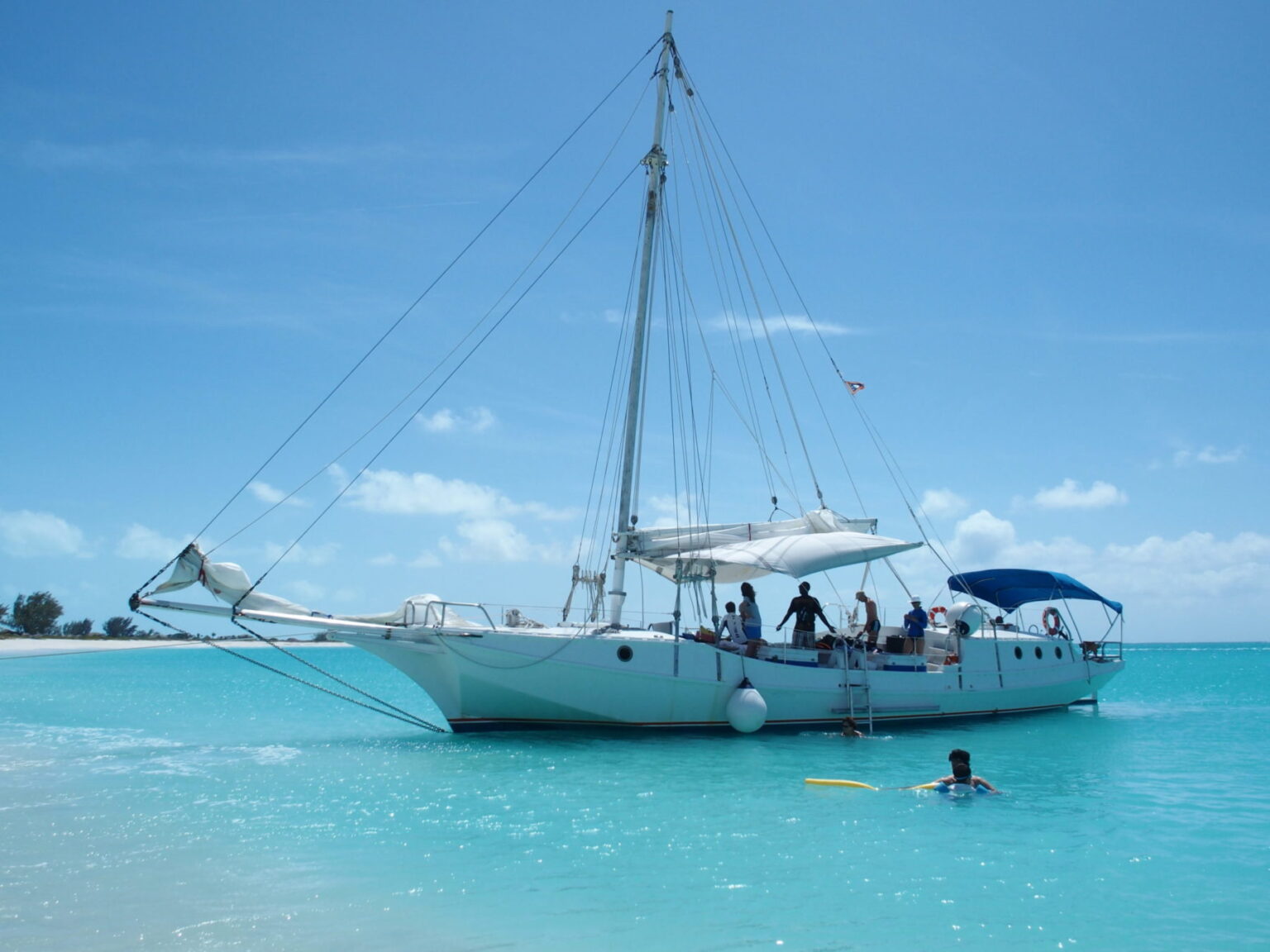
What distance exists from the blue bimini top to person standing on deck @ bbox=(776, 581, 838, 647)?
7.61 meters

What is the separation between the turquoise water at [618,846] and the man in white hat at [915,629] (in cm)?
426

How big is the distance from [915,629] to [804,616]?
154 inches

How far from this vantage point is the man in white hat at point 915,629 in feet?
82.1

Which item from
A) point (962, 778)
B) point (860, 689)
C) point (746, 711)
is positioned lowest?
point (962, 778)

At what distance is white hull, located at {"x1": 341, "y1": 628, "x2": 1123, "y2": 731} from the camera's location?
19000 millimetres

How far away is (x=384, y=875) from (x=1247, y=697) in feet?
158

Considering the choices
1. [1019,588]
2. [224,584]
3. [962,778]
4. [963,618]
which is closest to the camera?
[962,778]

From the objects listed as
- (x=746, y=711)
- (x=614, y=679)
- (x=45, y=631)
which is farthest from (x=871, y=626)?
(x=45, y=631)

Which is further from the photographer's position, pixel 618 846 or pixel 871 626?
pixel 871 626

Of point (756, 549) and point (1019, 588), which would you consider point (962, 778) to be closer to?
point (756, 549)

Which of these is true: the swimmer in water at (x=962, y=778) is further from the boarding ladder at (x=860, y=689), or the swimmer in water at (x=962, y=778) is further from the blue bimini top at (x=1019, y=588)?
the blue bimini top at (x=1019, y=588)

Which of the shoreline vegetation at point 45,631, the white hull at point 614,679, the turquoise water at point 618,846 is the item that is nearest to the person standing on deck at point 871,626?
the white hull at point 614,679

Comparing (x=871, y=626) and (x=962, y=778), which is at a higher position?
(x=871, y=626)

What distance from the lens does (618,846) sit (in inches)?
442
